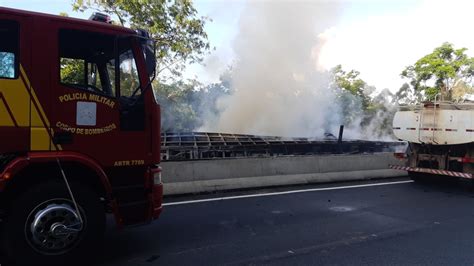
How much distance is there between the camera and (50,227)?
3.88 meters

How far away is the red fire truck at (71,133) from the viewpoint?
3.81 m

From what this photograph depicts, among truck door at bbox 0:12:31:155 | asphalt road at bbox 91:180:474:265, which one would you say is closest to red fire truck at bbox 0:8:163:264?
truck door at bbox 0:12:31:155

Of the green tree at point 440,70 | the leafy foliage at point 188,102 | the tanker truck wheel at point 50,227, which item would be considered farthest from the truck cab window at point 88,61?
the green tree at point 440,70

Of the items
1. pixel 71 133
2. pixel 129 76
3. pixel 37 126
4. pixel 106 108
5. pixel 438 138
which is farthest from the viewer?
pixel 438 138

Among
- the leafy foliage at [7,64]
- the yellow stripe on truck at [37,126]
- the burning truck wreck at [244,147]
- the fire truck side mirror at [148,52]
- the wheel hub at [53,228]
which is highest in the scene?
the fire truck side mirror at [148,52]

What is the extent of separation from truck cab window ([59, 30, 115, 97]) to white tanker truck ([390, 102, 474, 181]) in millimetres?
8064

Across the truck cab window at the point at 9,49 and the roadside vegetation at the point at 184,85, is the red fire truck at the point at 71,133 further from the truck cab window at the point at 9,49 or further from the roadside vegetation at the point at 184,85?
the roadside vegetation at the point at 184,85

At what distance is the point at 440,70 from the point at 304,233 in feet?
123

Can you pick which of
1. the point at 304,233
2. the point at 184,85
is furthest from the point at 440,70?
the point at 304,233

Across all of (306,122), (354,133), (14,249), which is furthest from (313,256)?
(354,133)

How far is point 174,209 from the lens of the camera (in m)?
6.68

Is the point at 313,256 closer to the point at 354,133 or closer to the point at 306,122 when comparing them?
the point at 306,122

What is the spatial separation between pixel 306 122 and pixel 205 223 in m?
10.9

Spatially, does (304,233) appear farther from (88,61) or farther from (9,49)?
(9,49)
